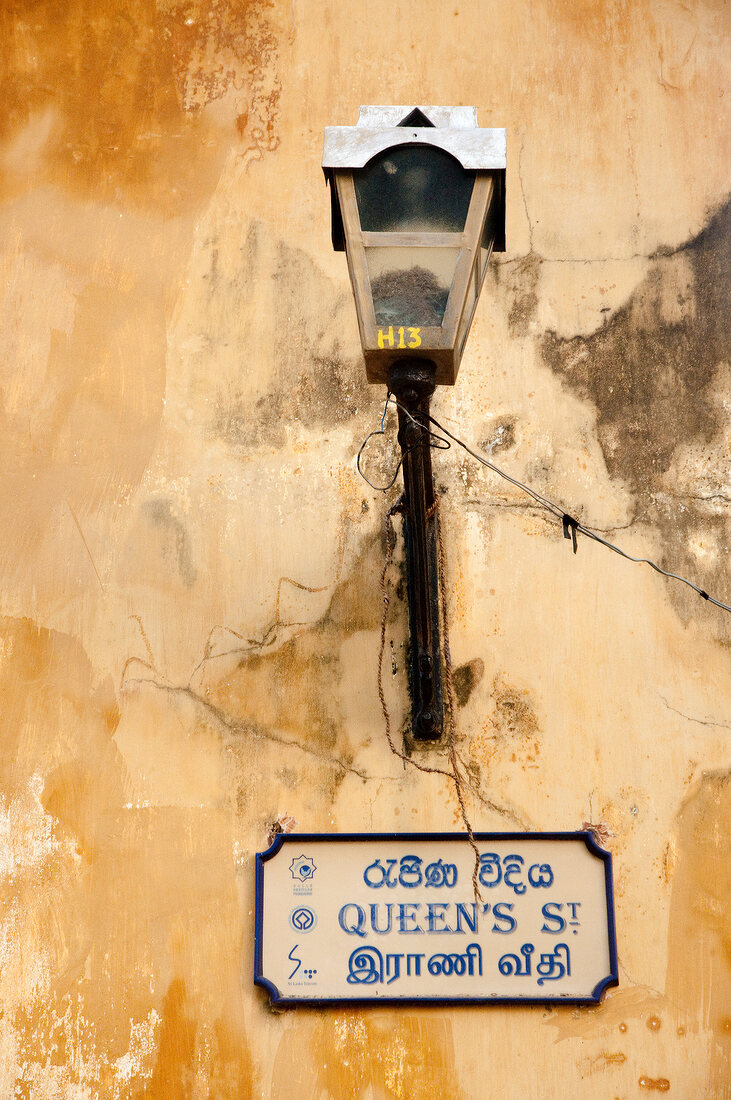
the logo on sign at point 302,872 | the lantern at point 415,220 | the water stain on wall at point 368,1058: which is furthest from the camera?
the logo on sign at point 302,872

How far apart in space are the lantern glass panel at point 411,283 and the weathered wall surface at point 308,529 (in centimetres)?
97

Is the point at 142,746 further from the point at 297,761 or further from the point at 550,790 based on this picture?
the point at 550,790

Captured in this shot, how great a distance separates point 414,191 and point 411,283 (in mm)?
241

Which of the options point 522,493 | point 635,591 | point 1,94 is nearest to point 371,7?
point 1,94

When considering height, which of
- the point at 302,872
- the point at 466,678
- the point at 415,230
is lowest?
the point at 302,872

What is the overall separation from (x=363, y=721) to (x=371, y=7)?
2474 millimetres

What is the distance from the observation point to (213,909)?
2.71m

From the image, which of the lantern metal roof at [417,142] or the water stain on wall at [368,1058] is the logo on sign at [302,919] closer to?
the water stain on wall at [368,1058]

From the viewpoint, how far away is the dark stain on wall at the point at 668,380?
301 centimetres

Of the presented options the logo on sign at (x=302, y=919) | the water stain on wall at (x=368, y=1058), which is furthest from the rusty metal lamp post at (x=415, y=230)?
the water stain on wall at (x=368, y=1058)

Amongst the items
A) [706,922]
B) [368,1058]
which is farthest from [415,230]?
[368,1058]

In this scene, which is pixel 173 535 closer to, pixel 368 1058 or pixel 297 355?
pixel 297 355

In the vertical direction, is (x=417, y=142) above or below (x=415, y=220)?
above

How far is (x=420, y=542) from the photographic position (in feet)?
8.54
